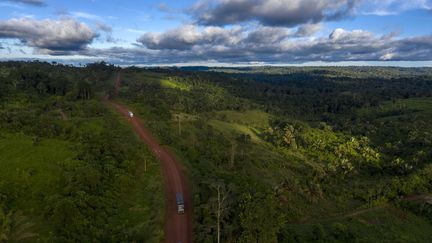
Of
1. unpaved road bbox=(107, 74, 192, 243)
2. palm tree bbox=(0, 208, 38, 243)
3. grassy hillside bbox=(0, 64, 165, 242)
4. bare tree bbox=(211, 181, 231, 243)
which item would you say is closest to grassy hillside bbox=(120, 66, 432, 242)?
bare tree bbox=(211, 181, 231, 243)

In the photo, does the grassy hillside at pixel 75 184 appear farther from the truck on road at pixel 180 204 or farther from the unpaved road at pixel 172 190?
the truck on road at pixel 180 204

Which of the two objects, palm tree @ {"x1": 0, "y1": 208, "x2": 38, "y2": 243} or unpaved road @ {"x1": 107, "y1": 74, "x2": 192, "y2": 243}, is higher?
palm tree @ {"x1": 0, "y1": 208, "x2": 38, "y2": 243}

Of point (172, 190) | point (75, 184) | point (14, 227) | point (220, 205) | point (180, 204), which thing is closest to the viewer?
point (14, 227)

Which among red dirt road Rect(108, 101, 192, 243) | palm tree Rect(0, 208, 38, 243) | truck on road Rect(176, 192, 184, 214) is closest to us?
palm tree Rect(0, 208, 38, 243)

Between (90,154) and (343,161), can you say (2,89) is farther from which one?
(343,161)

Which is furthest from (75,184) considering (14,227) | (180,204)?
(180,204)

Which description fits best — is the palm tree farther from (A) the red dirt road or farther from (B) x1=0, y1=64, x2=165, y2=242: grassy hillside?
(A) the red dirt road

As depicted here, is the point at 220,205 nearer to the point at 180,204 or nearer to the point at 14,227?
the point at 180,204

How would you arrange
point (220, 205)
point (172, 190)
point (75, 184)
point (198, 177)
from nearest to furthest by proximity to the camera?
point (220, 205) < point (75, 184) < point (172, 190) < point (198, 177)

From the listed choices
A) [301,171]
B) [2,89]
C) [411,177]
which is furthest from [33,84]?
[411,177]

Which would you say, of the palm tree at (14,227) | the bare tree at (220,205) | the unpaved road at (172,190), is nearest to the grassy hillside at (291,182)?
the bare tree at (220,205)
